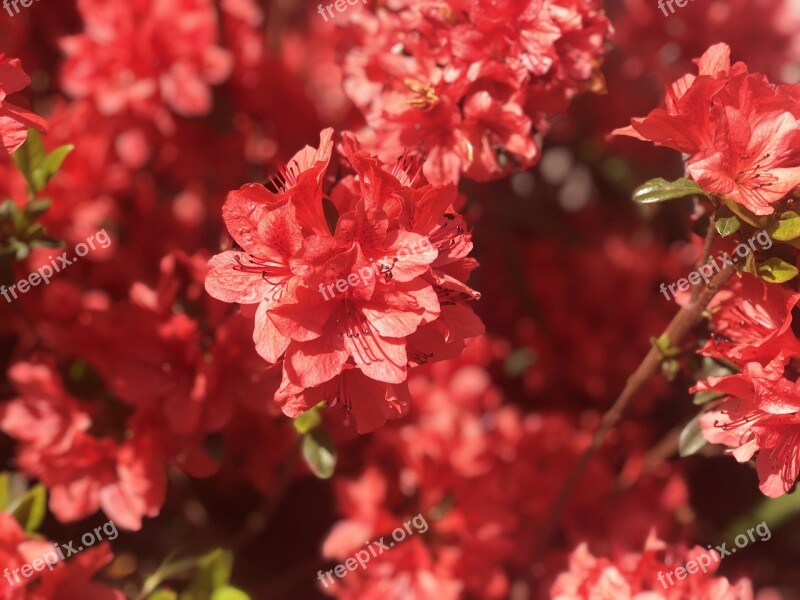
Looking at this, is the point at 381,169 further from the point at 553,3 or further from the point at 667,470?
the point at 667,470

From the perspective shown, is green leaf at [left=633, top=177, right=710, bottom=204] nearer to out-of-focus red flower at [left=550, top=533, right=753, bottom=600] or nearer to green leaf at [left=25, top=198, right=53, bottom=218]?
out-of-focus red flower at [left=550, top=533, right=753, bottom=600]

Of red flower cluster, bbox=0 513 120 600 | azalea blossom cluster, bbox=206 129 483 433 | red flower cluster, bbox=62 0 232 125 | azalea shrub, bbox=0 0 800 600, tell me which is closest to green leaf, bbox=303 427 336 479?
azalea shrub, bbox=0 0 800 600

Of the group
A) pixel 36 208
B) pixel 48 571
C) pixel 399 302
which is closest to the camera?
pixel 399 302

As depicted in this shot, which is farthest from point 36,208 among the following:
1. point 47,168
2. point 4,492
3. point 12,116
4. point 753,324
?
point 753,324

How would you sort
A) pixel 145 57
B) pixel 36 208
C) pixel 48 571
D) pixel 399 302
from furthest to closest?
pixel 145 57, pixel 36 208, pixel 48 571, pixel 399 302

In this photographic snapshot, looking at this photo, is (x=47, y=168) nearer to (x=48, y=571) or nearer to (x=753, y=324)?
(x=48, y=571)

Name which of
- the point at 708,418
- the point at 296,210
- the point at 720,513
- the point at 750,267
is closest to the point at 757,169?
the point at 750,267

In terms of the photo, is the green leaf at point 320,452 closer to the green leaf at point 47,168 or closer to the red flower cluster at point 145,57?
the green leaf at point 47,168
